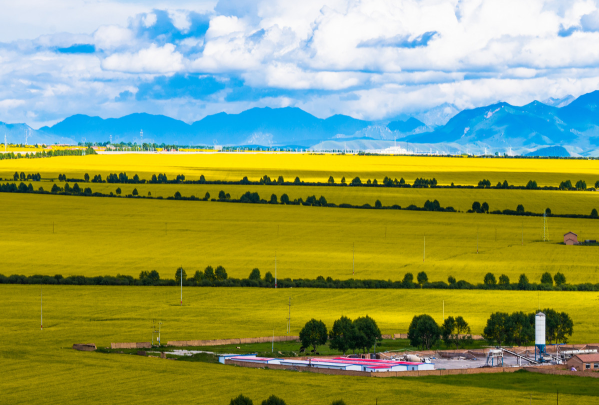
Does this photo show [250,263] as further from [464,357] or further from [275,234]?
[464,357]

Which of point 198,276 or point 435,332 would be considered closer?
point 435,332

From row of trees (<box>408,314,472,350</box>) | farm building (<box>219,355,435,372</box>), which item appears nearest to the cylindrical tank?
row of trees (<box>408,314,472,350</box>)

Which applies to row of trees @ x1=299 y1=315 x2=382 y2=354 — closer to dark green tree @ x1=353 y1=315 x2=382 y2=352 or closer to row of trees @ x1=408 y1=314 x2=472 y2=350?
dark green tree @ x1=353 y1=315 x2=382 y2=352

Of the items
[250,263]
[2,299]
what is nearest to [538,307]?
[250,263]

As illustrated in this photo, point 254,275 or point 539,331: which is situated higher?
point 254,275

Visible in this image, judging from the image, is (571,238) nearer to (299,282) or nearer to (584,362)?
(299,282)

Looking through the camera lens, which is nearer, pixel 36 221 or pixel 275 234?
pixel 275 234

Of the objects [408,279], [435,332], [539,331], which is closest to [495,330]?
[539,331]

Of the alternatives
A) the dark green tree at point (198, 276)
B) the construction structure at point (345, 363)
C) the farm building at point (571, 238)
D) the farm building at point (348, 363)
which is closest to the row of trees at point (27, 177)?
the dark green tree at point (198, 276)
